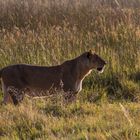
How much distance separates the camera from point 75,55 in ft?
35.0

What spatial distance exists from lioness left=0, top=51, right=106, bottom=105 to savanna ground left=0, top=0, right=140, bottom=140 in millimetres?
261

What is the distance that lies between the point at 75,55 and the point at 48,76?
2063 millimetres

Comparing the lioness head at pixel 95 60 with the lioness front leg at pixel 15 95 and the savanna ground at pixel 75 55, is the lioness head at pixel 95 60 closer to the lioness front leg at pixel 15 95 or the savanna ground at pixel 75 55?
the savanna ground at pixel 75 55

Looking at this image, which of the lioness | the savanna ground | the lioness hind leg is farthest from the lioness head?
the lioness hind leg

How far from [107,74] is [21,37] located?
2.22 meters

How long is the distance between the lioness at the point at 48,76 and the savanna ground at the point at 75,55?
10.3 inches

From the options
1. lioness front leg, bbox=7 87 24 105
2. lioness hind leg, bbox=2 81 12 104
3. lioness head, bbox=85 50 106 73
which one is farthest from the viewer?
lioness head, bbox=85 50 106 73

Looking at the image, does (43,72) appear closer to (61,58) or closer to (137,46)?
(61,58)

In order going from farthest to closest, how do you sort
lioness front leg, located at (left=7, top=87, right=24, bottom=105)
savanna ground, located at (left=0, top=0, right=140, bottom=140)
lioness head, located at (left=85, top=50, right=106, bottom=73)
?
lioness head, located at (left=85, top=50, right=106, bottom=73) → lioness front leg, located at (left=7, top=87, right=24, bottom=105) → savanna ground, located at (left=0, top=0, right=140, bottom=140)

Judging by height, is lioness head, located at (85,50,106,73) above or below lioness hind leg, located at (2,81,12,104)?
above

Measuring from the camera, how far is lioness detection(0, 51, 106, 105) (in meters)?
8.42

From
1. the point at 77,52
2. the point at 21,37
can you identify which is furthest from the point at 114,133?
the point at 21,37

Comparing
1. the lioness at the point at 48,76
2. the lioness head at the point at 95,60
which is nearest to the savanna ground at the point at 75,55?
the lioness at the point at 48,76

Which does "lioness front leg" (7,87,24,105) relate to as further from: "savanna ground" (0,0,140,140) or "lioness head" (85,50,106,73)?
"lioness head" (85,50,106,73)
